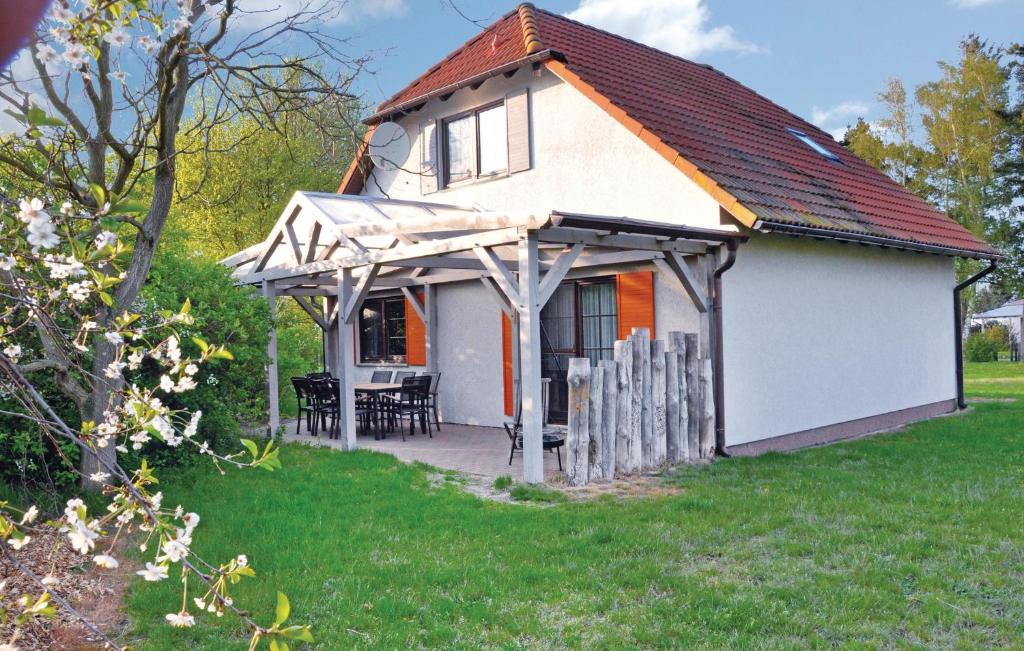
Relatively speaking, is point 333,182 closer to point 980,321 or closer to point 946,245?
point 946,245

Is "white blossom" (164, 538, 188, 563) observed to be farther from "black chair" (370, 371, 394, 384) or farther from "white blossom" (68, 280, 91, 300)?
"black chair" (370, 371, 394, 384)

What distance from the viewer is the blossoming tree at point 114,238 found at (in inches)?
81.9

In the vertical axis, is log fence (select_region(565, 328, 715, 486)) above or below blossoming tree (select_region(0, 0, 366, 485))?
below

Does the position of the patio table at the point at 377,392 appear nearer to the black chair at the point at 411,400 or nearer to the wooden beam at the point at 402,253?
the black chair at the point at 411,400

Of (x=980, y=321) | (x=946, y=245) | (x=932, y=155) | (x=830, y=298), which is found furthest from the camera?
(x=980, y=321)

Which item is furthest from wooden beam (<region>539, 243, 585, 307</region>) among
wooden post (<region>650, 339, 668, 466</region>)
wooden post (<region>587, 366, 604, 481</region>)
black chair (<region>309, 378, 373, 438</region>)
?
black chair (<region>309, 378, 373, 438</region>)

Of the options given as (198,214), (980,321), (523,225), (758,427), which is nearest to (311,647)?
(523,225)

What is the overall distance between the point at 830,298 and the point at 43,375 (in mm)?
9388

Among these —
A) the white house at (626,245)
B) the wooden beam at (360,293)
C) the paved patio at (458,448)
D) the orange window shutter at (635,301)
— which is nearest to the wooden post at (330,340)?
the white house at (626,245)

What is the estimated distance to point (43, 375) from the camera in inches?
283

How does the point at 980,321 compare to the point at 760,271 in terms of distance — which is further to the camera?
the point at 980,321

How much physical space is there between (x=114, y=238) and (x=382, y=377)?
37.3 ft

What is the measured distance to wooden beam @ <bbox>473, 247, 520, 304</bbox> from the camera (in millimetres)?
7876

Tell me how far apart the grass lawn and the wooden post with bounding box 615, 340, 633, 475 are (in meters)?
0.51
